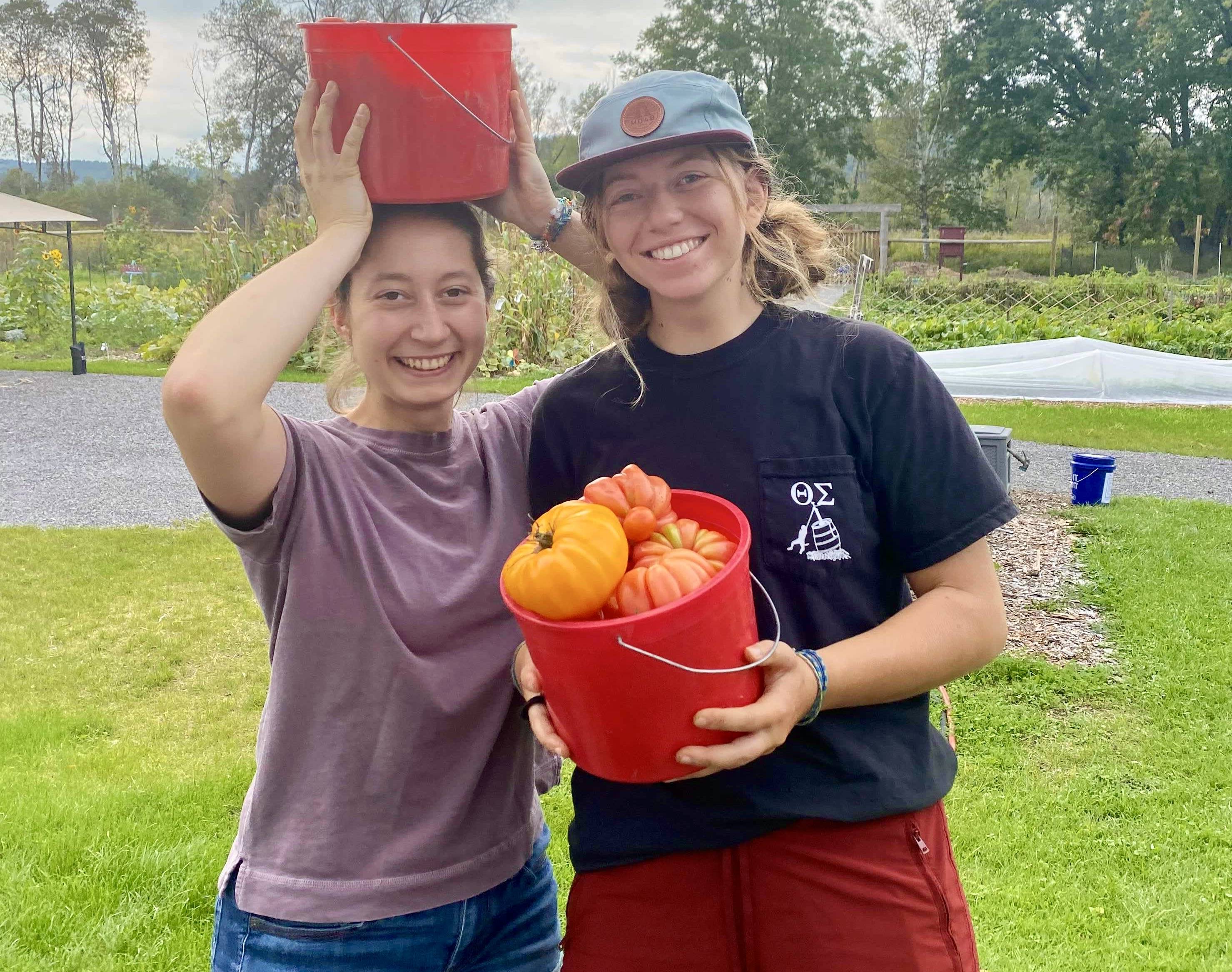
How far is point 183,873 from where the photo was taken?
316 centimetres

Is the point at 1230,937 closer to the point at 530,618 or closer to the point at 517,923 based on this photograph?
the point at 517,923

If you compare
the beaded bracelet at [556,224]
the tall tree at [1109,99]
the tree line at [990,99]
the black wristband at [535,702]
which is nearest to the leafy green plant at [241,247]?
the beaded bracelet at [556,224]

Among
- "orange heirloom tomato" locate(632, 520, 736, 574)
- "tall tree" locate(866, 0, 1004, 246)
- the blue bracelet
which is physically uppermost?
"tall tree" locate(866, 0, 1004, 246)

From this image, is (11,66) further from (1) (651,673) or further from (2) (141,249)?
(1) (651,673)

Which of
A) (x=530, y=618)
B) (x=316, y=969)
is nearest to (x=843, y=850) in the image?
(x=530, y=618)

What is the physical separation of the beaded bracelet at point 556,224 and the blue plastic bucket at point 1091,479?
613cm

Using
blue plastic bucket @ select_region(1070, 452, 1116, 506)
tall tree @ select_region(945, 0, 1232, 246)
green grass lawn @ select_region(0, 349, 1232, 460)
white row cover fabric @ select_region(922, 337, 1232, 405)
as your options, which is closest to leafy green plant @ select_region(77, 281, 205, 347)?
green grass lawn @ select_region(0, 349, 1232, 460)

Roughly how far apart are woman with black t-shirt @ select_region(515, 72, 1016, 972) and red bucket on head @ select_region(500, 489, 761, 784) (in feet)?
0.26

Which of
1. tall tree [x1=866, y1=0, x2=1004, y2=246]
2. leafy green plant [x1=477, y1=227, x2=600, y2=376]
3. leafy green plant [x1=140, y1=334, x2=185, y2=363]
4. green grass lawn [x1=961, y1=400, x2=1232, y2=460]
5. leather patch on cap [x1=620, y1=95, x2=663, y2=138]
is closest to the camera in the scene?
leather patch on cap [x1=620, y1=95, x2=663, y2=138]

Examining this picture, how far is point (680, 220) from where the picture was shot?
1.62 m

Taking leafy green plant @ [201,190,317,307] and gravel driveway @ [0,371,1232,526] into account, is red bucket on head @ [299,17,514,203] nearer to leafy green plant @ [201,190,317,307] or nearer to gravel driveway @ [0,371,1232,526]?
gravel driveway @ [0,371,1232,526]

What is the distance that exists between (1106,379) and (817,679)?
36.1 feet

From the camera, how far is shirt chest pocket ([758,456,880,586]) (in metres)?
1.54

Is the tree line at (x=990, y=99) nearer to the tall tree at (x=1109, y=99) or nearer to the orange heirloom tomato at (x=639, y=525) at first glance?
the tall tree at (x=1109, y=99)
